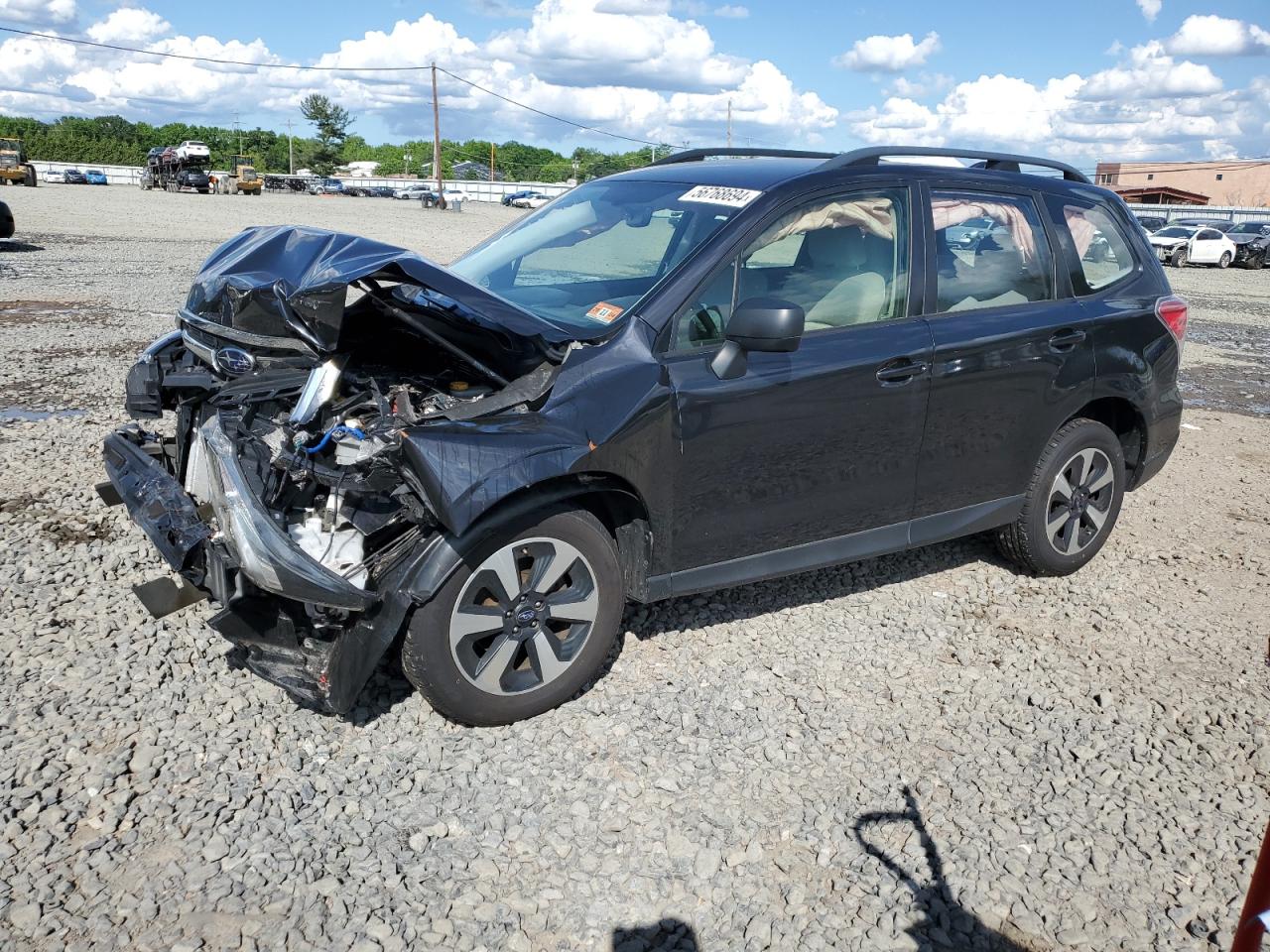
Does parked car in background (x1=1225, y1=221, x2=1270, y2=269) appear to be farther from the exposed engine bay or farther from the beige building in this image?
the beige building

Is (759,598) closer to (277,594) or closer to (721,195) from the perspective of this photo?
(721,195)

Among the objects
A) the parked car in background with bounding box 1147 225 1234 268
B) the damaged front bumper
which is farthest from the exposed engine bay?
the parked car in background with bounding box 1147 225 1234 268

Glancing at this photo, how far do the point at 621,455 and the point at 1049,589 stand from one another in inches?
108

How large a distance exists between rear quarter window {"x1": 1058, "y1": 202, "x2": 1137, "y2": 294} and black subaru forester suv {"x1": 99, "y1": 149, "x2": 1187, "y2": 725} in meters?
0.02

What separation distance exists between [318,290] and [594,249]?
1.50m

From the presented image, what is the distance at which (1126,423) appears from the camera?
5391mm

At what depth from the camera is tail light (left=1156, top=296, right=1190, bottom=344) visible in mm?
5301

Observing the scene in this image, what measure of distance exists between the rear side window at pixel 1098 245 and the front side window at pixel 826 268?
1195mm

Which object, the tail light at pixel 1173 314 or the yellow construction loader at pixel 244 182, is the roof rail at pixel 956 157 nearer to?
the tail light at pixel 1173 314

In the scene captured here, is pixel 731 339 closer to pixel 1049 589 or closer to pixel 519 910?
pixel 519 910

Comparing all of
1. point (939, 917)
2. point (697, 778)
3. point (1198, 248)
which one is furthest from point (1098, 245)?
point (1198, 248)

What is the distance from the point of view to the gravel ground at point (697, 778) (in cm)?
282

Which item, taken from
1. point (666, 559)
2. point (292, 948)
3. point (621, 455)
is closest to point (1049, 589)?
point (666, 559)

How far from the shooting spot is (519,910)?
2.82 m
